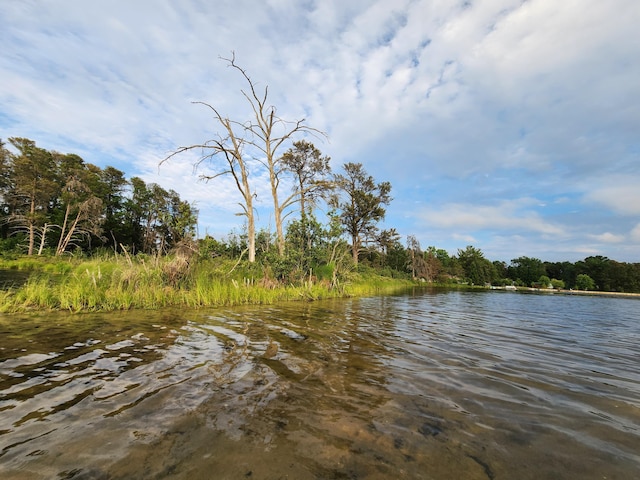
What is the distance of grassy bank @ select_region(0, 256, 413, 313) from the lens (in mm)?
7402

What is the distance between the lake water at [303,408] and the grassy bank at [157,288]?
201 cm

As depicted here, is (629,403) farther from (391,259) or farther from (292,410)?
(391,259)

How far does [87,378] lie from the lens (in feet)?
10.9

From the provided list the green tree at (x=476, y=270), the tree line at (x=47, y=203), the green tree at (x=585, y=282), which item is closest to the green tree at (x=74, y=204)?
the tree line at (x=47, y=203)

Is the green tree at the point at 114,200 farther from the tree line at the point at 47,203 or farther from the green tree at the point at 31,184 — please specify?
the green tree at the point at 31,184

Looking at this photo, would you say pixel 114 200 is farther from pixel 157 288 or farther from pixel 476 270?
pixel 476 270

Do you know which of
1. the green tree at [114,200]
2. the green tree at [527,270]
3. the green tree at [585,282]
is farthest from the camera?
the green tree at [527,270]

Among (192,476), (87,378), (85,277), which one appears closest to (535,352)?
(192,476)

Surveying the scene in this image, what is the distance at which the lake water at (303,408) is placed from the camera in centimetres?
194

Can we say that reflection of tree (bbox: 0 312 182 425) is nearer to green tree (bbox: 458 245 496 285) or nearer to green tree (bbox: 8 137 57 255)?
green tree (bbox: 8 137 57 255)

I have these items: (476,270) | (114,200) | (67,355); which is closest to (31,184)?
(114,200)

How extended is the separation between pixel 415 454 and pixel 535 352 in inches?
182

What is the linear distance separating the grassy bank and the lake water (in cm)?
201

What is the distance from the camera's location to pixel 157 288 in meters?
8.95
